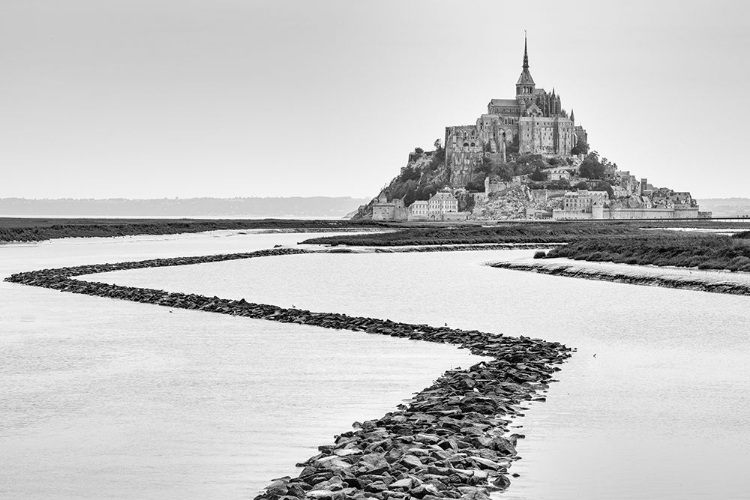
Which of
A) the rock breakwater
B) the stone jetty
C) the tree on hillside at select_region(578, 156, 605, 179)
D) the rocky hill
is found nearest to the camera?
the stone jetty

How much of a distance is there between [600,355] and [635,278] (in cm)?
1879

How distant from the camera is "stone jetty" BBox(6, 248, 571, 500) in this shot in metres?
8.95

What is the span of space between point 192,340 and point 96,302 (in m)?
9.10

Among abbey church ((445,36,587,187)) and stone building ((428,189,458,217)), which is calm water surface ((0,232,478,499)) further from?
abbey church ((445,36,587,187))

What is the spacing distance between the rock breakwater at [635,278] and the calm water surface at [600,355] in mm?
934

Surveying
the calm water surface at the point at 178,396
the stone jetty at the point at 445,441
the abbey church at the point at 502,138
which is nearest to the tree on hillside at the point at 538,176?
the abbey church at the point at 502,138

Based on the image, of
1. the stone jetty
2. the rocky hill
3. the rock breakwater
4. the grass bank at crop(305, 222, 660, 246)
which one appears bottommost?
the stone jetty

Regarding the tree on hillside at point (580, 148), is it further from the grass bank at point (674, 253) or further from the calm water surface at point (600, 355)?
the calm water surface at point (600, 355)

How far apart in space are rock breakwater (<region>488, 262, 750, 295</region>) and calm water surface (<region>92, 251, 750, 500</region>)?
93cm

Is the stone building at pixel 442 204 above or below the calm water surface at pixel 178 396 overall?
above

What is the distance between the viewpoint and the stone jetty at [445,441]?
8953 millimetres

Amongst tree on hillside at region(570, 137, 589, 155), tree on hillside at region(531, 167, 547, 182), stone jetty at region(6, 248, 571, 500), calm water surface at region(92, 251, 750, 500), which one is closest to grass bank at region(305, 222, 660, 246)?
calm water surface at region(92, 251, 750, 500)

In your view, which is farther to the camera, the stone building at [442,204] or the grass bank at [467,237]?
the stone building at [442,204]

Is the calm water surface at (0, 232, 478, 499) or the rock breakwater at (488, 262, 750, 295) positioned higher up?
the rock breakwater at (488, 262, 750, 295)
